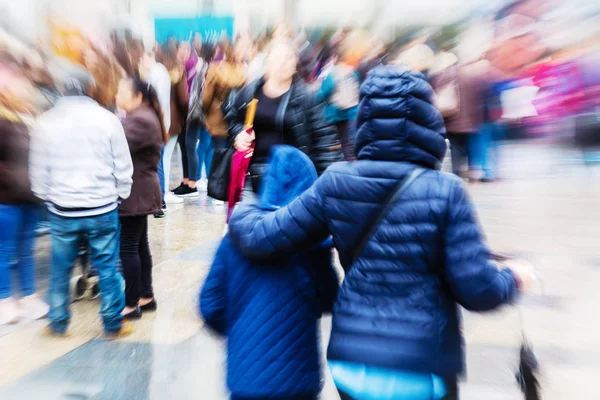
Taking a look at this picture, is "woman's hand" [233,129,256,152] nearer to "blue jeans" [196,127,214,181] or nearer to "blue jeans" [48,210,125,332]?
"blue jeans" [48,210,125,332]

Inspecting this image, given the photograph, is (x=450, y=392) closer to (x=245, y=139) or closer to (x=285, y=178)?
(x=285, y=178)

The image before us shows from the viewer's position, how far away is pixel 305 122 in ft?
12.5

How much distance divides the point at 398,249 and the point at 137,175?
301 cm

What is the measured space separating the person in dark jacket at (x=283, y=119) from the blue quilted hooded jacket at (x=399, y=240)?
1.95 meters

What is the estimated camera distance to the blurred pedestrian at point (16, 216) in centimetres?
411

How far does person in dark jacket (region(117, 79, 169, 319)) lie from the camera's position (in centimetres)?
423

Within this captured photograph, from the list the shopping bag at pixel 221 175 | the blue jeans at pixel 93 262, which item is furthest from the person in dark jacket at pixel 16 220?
the shopping bag at pixel 221 175

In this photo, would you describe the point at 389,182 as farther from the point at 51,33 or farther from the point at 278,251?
the point at 51,33

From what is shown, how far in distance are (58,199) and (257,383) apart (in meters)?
2.49

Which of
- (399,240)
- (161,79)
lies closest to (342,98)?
(161,79)

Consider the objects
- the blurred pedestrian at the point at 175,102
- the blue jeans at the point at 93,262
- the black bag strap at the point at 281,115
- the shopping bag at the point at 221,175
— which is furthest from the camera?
the blurred pedestrian at the point at 175,102

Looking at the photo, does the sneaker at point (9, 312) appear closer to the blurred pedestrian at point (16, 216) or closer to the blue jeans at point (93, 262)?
the blurred pedestrian at point (16, 216)

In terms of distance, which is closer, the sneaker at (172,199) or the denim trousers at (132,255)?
the denim trousers at (132,255)

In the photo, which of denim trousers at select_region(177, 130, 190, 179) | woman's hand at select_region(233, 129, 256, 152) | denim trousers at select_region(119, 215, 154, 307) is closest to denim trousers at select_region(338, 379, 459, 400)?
woman's hand at select_region(233, 129, 256, 152)
